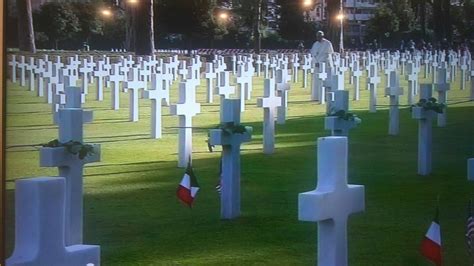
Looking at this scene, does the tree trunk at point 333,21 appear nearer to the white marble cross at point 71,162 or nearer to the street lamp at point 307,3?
the street lamp at point 307,3

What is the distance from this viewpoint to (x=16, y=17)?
9.24ft

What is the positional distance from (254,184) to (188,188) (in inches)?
12.0

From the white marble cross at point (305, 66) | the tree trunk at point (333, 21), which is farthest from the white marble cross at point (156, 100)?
the tree trunk at point (333, 21)

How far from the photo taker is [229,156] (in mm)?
3396

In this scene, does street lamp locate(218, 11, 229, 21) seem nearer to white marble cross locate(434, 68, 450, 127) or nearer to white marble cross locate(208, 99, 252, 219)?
white marble cross locate(208, 99, 252, 219)

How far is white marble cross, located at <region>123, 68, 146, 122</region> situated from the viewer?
3.18m

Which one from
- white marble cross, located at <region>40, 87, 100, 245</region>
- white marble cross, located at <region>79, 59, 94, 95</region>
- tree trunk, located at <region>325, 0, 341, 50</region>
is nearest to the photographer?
white marble cross, located at <region>40, 87, 100, 245</region>

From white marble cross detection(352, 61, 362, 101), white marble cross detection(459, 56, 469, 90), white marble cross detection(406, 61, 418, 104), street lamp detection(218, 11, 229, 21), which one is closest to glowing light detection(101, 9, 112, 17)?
street lamp detection(218, 11, 229, 21)

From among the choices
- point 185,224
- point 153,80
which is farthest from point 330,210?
point 153,80

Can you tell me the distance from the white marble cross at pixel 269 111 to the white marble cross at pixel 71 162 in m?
0.72

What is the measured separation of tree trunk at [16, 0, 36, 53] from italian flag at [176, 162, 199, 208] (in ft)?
2.11

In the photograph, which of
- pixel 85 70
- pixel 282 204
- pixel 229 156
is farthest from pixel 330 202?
pixel 85 70

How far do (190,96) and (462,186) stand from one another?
39.9 inches

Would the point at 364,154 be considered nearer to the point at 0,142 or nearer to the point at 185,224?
the point at 185,224
